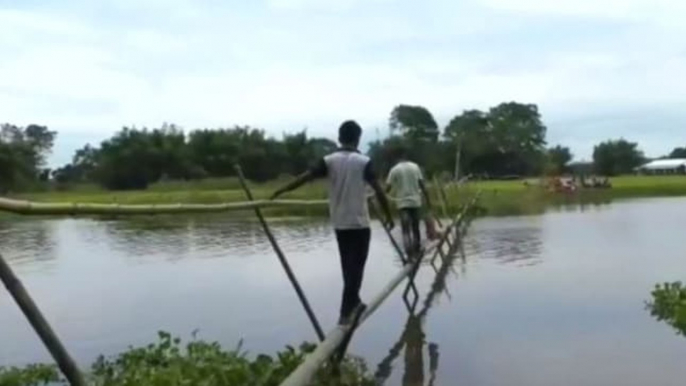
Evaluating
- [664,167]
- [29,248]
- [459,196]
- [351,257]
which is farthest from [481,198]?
[664,167]

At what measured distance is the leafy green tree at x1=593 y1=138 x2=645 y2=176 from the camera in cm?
9012

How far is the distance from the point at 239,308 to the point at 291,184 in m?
3.87

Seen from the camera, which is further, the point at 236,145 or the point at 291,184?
the point at 236,145

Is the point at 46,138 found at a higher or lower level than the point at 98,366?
higher

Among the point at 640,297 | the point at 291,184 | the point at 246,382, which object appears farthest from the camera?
the point at 640,297

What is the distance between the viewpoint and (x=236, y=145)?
44125 millimetres

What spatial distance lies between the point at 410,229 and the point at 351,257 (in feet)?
15.3

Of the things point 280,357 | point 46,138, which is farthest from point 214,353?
point 46,138

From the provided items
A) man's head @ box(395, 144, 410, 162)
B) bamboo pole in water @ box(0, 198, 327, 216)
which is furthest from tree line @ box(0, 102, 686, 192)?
bamboo pole in water @ box(0, 198, 327, 216)

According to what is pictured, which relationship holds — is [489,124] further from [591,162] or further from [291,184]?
[291,184]

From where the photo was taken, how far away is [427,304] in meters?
10.6

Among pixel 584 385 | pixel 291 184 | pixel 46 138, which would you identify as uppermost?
pixel 46 138

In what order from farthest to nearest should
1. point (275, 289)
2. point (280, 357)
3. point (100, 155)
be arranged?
point (100, 155) → point (275, 289) → point (280, 357)

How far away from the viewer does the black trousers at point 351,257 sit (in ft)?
22.9
